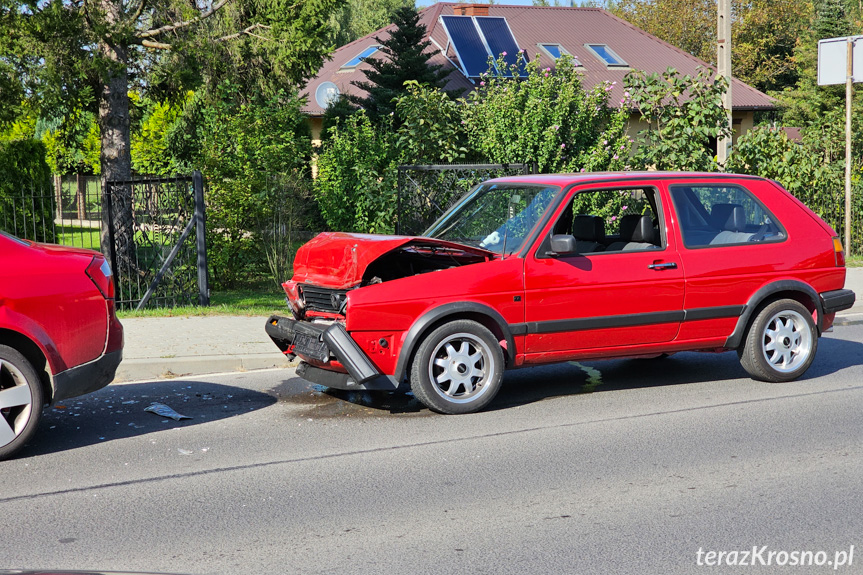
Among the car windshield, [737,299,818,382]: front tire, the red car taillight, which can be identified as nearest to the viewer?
the red car taillight

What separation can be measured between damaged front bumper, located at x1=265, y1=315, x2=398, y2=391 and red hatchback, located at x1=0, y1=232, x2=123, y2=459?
139cm

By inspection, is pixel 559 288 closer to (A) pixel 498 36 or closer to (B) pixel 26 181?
(B) pixel 26 181

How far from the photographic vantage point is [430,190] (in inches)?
542

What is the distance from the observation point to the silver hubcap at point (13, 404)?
18.3ft

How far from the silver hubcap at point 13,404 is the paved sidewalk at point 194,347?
8.00ft

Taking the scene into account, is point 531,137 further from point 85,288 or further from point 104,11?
point 85,288

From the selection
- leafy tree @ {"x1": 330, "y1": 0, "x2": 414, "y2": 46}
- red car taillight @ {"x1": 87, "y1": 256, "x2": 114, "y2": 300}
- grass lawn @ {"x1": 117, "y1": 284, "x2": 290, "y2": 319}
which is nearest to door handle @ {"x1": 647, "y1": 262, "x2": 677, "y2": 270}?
red car taillight @ {"x1": 87, "y1": 256, "x2": 114, "y2": 300}

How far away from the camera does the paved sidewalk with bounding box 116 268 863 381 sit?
8391mm

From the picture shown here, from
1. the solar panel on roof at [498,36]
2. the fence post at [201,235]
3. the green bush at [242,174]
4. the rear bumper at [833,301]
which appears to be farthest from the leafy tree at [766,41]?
the rear bumper at [833,301]

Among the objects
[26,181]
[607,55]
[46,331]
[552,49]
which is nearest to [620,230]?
[46,331]

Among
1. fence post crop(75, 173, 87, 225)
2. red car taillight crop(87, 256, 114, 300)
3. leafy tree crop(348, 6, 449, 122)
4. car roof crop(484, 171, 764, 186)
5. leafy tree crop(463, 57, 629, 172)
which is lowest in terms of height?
red car taillight crop(87, 256, 114, 300)

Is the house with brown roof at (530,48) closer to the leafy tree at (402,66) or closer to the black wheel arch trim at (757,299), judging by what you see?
the leafy tree at (402,66)

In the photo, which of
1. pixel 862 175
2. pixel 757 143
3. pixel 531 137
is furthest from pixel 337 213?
pixel 862 175

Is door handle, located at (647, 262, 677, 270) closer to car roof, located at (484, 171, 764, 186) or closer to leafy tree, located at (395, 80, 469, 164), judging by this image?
car roof, located at (484, 171, 764, 186)
